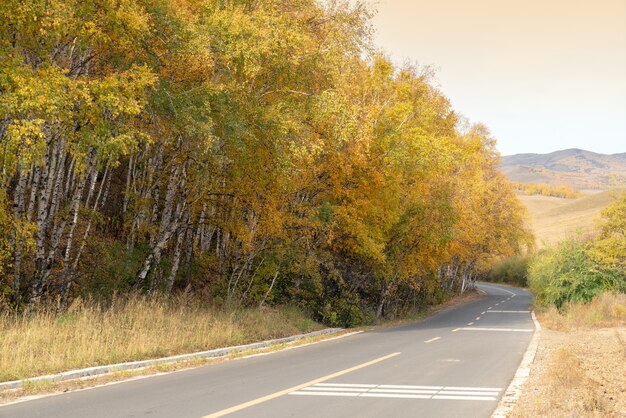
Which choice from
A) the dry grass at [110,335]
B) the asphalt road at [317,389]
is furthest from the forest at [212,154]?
the asphalt road at [317,389]

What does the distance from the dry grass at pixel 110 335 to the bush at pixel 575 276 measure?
22.7 meters

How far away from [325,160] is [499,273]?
9019cm

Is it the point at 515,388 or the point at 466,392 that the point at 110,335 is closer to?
the point at 466,392

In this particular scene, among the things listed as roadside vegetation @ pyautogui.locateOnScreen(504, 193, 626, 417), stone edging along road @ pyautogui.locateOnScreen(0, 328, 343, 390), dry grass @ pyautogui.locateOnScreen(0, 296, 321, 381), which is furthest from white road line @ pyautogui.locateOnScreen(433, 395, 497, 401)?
dry grass @ pyautogui.locateOnScreen(0, 296, 321, 381)

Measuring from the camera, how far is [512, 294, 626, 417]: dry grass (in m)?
8.34

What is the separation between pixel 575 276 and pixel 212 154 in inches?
1034

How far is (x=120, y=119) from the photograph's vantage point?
1498 centimetres

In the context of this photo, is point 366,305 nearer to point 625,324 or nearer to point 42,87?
point 625,324

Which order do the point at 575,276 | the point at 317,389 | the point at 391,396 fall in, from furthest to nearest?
the point at 575,276 → the point at 317,389 → the point at 391,396

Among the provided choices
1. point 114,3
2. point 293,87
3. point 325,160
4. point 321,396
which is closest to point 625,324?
point 325,160

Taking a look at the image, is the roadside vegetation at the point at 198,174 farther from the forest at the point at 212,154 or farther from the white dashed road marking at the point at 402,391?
the white dashed road marking at the point at 402,391

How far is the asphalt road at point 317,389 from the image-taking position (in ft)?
26.8

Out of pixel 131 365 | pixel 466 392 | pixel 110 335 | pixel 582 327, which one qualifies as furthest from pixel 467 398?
pixel 582 327

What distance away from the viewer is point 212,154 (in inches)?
653
